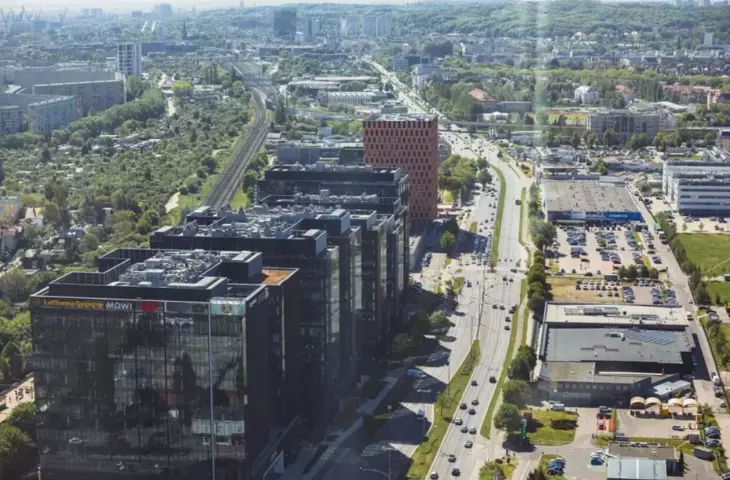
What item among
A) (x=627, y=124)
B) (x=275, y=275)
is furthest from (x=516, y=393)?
(x=627, y=124)

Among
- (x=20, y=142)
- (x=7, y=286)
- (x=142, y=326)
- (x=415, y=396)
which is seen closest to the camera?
(x=142, y=326)

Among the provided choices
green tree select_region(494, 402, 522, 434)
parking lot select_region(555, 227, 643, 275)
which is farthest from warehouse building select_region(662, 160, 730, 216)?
green tree select_region(494, 402, 522, 434)

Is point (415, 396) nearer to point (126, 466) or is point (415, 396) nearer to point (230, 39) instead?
point (126, 466)

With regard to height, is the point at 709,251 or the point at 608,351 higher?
the point at 608,351

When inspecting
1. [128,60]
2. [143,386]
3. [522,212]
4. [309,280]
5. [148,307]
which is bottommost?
[522,212]

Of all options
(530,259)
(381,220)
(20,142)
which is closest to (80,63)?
(20,142)

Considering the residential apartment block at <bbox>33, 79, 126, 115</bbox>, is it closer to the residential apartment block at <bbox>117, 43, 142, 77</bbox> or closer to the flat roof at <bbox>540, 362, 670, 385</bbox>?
the residential apartment block at <bbox>117, 43, 142, 77</bbox>

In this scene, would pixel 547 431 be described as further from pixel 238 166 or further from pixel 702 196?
pixel 238 166
